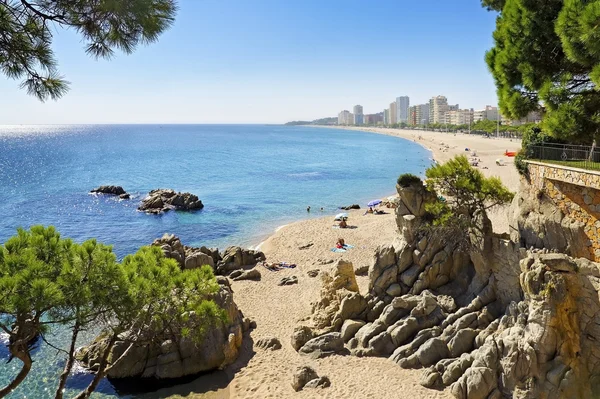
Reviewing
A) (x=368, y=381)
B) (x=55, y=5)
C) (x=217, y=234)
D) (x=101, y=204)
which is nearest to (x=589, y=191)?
(x=368, y=381)

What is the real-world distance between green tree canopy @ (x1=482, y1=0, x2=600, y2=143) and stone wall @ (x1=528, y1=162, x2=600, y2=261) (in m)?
1.36

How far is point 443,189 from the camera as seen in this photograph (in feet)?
57.1

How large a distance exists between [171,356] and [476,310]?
463 inches

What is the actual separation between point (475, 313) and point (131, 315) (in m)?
11.9

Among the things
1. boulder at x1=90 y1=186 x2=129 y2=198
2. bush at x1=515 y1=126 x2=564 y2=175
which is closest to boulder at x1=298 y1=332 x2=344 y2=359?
bush at x1=515 y1=126 x2=564 y2=175

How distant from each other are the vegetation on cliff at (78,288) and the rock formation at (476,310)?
8634mm

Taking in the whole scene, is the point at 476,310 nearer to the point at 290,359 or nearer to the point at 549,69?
the point at 290,359

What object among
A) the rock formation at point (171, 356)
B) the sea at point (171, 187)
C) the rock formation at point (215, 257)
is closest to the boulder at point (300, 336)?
the rock formation at point (171, 356)

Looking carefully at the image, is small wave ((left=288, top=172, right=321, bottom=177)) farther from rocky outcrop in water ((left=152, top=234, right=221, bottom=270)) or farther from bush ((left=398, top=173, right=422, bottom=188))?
bush ((left=398, top=173, right=422, bottom=188))

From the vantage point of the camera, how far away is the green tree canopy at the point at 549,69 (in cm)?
1141

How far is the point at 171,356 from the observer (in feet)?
51.1

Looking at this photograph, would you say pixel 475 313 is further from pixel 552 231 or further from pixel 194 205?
pixel 194 205

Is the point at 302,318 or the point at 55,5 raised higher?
the point at 55,5

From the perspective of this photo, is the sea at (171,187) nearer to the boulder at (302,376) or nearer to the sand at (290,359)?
the sand at (290,359)
